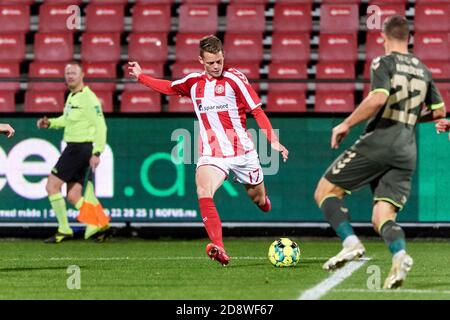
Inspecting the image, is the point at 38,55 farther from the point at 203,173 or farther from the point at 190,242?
the point at 203,173

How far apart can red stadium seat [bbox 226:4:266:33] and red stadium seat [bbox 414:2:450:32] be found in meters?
2.33

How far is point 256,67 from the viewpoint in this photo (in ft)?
56.4

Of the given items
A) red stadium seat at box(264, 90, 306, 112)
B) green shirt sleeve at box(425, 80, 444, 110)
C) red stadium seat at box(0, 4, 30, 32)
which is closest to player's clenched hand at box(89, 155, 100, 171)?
red stadium seat at box(264, 90, 306, 112)

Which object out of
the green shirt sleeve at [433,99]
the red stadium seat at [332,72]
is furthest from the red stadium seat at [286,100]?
the green shirt sleeve at [433,99]

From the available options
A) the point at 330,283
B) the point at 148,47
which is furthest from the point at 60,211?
the point at 330,283

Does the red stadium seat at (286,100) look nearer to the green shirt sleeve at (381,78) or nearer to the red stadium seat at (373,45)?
the red stadium seat at (373,45)

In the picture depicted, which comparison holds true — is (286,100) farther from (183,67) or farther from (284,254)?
(284,254)

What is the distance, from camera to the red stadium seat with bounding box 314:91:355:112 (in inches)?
650

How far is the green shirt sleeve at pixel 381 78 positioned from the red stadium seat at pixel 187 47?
9.75 meters

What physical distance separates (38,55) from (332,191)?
1058 cm

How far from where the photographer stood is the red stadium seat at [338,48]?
1734cm

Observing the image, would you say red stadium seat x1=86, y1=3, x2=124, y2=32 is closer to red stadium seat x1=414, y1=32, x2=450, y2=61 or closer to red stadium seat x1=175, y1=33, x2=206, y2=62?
red stadium seat x1=175, y1=33, x2=206, y2=62
